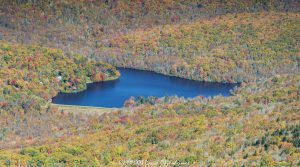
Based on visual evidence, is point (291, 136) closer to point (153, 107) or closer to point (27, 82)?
point (153, 107)

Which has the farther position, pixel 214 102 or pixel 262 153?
pixel 214 102

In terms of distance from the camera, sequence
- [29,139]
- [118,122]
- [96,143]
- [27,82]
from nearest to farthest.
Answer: [96,143]
[29,139]
[118,122]
[27,82]

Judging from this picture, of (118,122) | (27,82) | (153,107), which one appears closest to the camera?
(118,122)

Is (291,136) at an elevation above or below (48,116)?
above

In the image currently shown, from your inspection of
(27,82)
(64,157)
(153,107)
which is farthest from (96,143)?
(27,82)

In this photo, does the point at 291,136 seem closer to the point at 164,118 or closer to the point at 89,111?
the point at 164,118

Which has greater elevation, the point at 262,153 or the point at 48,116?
the point at 262,153

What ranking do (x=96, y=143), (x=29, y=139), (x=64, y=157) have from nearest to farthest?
(x=64, y=157) → (x=96, y=143) → (x=29, y=139)

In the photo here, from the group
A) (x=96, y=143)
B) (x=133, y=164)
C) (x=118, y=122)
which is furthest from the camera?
(x=118, y=122)

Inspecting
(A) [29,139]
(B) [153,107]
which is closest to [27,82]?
(B) [153,107]
